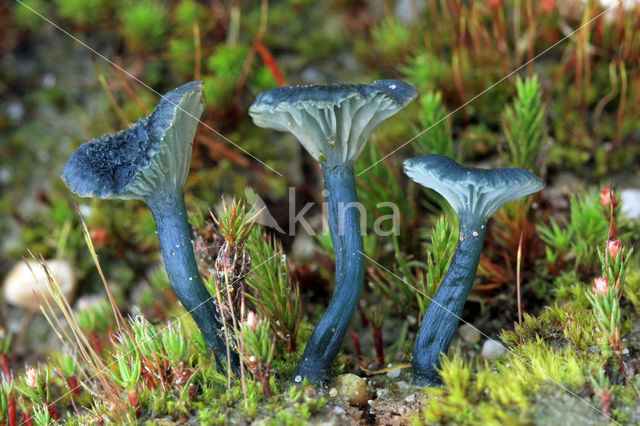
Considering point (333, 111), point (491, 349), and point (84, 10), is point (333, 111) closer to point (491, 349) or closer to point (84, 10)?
point (491, 349)

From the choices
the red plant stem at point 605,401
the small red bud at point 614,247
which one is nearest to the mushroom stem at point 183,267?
the red plant stem at point 605,401

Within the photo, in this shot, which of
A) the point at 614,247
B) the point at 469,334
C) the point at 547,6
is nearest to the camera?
the point at 614,247

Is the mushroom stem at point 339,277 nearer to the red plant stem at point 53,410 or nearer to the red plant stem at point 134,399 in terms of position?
the red plant stem at point 134,399

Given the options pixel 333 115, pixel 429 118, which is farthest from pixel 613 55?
pixel 333 115

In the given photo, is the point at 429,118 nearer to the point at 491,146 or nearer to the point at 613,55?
the point at 491,146

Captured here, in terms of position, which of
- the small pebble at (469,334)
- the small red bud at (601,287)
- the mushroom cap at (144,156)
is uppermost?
the mushroom cap at (144,156)

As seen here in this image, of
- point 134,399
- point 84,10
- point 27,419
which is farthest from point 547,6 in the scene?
point 27,419
